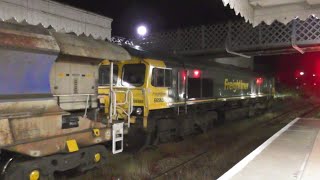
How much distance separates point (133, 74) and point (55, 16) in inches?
178

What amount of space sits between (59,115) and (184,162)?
496cm

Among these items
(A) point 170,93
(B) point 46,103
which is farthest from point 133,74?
(B) point 46,103

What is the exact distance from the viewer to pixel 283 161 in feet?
23.9

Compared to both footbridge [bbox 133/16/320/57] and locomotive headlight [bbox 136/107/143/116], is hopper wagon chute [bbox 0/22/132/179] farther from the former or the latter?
footbridge [bbox 133/16/320/57]

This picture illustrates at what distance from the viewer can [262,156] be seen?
7695mm

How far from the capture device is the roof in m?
6.00

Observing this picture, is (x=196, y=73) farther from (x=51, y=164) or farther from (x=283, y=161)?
(x=51, y=164)

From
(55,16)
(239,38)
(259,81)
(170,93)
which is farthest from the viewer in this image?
(259,81)

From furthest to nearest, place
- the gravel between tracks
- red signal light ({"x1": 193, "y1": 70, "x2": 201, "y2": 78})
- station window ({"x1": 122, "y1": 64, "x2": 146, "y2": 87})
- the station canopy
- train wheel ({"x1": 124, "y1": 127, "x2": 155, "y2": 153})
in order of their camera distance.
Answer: red signal light ({"x1": 193, "y1": 70, "x2": 201, "y2": 78}) → station window ({"x1": 122, "y1": 64, "x2": 146, "y2": 87}) → train wheel ({"x1": 124, "y1": 127, "x2": 155, "y2": 153}) → the gravel between tracks → the station canopy

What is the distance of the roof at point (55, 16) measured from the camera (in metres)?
6.00

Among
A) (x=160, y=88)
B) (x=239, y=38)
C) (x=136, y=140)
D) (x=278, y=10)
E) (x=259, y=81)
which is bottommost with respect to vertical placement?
(x=136, y=140)

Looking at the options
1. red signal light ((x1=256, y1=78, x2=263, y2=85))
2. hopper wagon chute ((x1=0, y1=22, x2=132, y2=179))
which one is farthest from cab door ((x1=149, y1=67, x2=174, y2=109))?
red signal light ((x1=256, y1=78, x2=263, y2=85))

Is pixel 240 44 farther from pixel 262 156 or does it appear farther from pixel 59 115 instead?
pixel 59 115

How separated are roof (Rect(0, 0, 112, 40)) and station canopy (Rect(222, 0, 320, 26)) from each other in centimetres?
312
